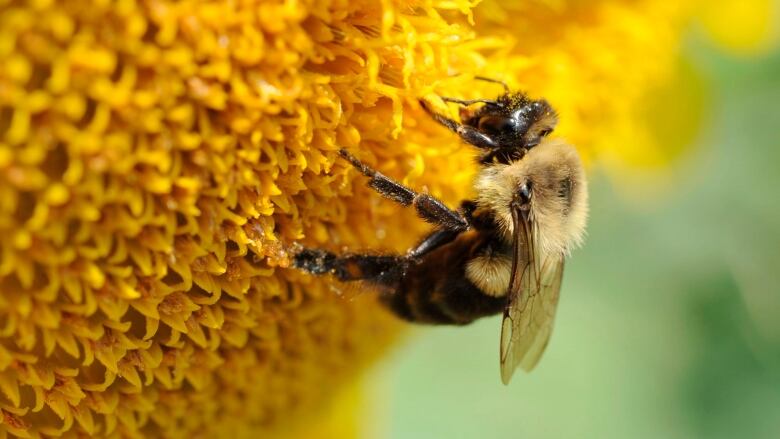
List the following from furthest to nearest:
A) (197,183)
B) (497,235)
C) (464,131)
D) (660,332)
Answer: (660,332) → (497,235) → (464,131) → (197,183)

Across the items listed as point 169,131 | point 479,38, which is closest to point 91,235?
point 169,131

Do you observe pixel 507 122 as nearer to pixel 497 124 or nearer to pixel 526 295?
pixel 497 124

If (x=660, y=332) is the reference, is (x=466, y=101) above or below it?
above

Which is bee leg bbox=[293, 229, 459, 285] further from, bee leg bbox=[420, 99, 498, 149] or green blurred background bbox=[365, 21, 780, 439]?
green blurred background bbox=[365, 21, 780, 439]

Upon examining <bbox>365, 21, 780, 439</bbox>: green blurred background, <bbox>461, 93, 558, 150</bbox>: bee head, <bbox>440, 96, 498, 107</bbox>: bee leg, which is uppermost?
<bbox>440, 96, 498, 107</bbox>: bee leg

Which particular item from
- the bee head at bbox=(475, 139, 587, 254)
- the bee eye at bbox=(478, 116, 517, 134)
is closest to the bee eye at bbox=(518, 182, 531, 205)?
the bee head at bbox=(475, 139, 587, 254)

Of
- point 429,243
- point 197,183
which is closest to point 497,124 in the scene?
point 429,243

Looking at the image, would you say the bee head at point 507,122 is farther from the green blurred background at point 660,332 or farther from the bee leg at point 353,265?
the green blurred background at point 660,332

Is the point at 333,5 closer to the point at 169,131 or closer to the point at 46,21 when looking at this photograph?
the point at 169,131
